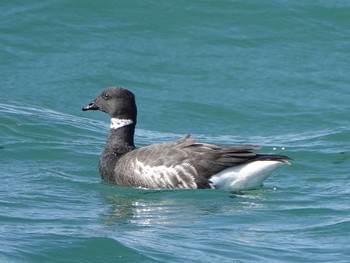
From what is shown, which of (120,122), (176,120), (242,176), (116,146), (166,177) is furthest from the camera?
(176,120)

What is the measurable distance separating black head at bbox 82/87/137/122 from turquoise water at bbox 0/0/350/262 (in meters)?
0.82

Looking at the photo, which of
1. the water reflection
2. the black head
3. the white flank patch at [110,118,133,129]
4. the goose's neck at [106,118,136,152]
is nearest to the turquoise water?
the water reflection

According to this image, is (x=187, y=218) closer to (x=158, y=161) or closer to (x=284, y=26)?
(x=158, y=161)

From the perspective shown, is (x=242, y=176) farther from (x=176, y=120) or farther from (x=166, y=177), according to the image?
(x=176, y=120)

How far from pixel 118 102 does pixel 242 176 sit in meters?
2.09

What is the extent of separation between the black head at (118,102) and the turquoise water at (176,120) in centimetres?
82

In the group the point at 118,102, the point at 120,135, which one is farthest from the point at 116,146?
the point at 118,102

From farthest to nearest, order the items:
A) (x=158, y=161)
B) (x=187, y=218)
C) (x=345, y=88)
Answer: (x=345, y=88)
(x=158, y=161)
(x=187, y=218)

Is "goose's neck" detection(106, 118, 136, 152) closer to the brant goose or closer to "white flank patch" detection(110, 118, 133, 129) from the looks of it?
"white flank patch" detection(110, 118, 133, 129)

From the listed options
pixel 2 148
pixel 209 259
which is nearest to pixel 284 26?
pixel 2 148

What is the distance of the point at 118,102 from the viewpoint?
1405cm

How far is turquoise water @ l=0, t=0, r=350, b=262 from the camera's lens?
415 inches

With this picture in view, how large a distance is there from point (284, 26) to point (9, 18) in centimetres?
513

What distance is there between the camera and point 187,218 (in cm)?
1139
